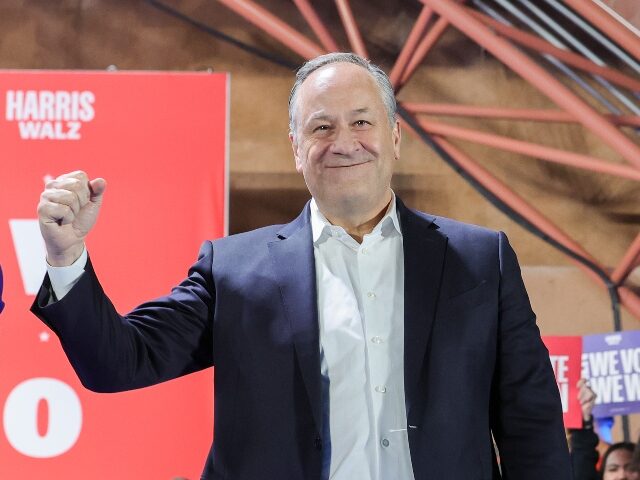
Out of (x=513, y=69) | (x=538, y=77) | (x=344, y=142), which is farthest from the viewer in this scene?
(x=513, y=69)

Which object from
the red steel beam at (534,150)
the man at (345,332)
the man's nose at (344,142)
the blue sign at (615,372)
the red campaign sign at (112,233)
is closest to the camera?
the man at (345,332)

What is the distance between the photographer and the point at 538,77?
379 centimetres

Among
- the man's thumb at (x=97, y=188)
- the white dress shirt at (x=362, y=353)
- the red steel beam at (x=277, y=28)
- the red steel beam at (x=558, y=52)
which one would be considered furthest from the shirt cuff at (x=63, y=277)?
the red steel beam at (x=558, y=52)

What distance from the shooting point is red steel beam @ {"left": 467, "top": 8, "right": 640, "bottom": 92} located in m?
3.88

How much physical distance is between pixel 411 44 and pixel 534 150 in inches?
27.9

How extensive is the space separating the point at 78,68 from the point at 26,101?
111 cm

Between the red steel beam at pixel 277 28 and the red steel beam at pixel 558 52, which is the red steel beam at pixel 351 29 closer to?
the red steel beam at pixel 277 28

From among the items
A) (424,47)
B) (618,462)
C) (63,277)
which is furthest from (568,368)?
(63,277)

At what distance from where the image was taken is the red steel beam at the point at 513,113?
3.87 m

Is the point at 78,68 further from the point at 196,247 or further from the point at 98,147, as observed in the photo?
the point at 196,247

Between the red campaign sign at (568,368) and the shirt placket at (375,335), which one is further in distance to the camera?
the red campaign sign at (568,368)

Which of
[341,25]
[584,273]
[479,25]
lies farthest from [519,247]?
[341,25]

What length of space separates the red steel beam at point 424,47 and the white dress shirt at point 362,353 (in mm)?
2449

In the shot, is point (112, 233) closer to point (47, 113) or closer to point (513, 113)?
point (47, 113)
